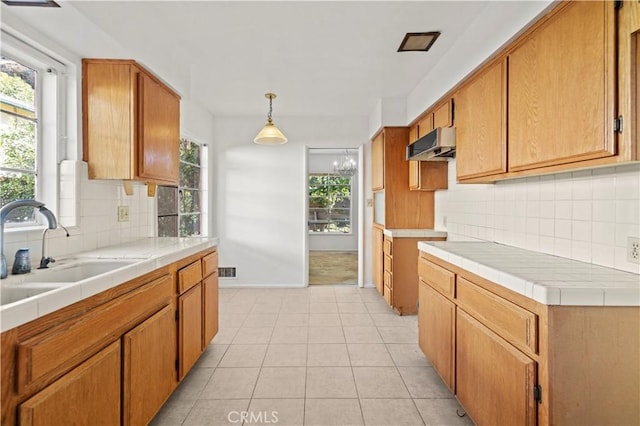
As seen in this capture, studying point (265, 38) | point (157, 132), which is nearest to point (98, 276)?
point (157, 132)

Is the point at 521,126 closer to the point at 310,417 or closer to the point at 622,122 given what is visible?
the point at 622,122

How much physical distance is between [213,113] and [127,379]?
3.78 m

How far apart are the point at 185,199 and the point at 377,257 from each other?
2567 millimetres

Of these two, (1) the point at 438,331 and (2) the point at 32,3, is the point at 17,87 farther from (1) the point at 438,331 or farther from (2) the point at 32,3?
(1) the point at 438,331

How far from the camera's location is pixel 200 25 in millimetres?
2221

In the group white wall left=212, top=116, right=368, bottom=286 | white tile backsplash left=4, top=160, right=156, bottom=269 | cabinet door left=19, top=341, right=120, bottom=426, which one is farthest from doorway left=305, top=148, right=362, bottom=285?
cabinet door left=19, top=341, right=120, bottom=426

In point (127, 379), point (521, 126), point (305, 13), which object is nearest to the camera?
point (127, 379)

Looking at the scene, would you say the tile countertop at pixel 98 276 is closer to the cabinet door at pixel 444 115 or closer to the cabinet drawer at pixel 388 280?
the cabinet drawer at pixel 388 280

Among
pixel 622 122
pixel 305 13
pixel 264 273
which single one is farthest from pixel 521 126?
pixel 264 273

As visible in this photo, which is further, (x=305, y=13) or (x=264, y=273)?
(x=264, y=273)

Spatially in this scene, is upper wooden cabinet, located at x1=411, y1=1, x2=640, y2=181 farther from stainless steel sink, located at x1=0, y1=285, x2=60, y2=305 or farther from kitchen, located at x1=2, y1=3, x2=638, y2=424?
stainless steel sink, located at x1=0, y1=285, x2=60, y2=305

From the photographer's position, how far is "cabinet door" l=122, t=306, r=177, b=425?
4.77 ft

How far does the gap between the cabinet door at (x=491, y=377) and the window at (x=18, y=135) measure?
2478mm

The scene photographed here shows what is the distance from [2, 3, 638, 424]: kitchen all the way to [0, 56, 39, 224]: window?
18cm
